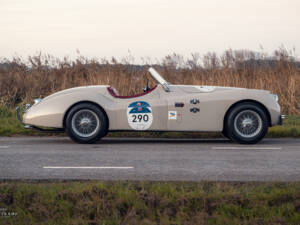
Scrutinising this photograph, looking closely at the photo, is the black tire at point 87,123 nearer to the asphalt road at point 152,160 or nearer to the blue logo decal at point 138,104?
the asphalt road at point 152,160

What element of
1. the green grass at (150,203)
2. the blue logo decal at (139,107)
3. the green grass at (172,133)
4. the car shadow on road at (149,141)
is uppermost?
the blue logo decal at (139,107)

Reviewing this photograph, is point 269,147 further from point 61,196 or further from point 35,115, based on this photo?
point 61,196

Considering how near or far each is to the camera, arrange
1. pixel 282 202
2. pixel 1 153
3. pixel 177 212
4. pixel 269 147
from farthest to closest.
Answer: pixel 269 147, pixel 1 153, pixel 282 202, pixel 177 212

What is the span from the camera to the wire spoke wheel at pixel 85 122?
354 inches

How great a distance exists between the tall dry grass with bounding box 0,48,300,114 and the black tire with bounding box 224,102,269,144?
613cm

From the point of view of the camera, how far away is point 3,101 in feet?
52.4

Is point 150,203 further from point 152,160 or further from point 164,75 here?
point 164,75

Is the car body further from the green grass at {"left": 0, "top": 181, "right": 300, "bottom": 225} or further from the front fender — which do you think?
the green grass at {"left": 0, "top": 181, "right": 300, "bottom": 225}

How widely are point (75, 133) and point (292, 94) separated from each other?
837cm

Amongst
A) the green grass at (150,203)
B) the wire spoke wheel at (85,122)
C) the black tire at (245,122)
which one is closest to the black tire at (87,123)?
the wire spoke wheel at (85,122)

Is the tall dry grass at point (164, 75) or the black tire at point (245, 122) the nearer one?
the black tire at point (245, 122)

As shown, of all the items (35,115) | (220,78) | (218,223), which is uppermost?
(220,78)

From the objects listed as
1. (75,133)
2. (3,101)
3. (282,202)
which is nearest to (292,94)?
(75,133)

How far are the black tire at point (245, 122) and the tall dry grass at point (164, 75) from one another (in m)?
6.13
